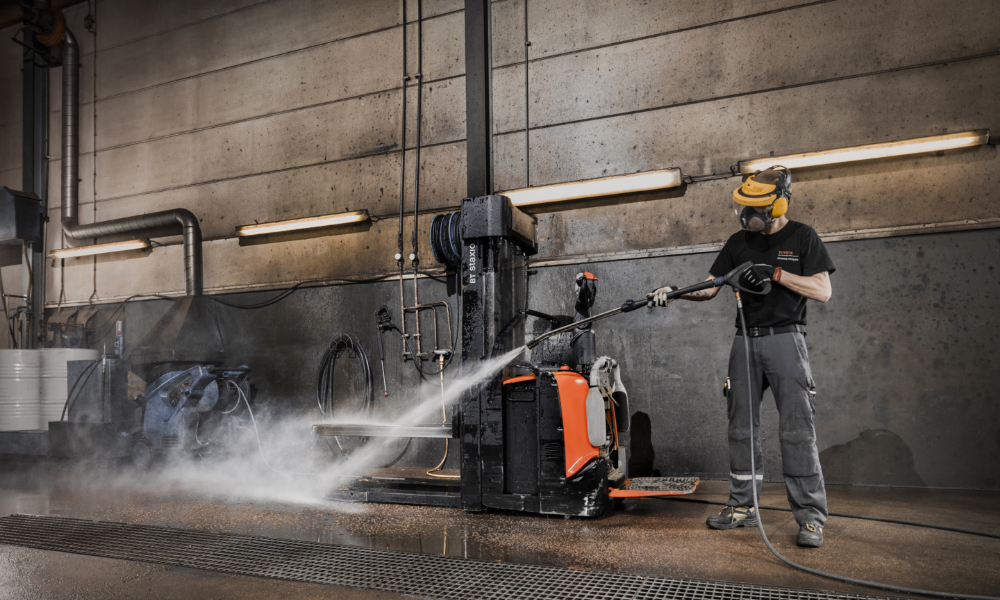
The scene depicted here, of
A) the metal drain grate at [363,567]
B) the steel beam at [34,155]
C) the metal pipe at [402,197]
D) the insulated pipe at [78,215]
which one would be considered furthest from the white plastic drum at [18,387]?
the metal pipe at [402,197]

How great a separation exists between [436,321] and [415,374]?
597 millimetres

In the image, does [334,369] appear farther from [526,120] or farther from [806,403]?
[806,403]

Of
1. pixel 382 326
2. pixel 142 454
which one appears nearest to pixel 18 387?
pixel 142 454

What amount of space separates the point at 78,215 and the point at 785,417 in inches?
360

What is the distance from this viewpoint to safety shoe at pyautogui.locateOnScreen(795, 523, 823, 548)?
3.18 m

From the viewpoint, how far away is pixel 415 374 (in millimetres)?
6516

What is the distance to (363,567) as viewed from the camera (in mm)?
3029

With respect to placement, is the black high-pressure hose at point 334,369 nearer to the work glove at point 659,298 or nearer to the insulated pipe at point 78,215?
the insulated pipe at point 78,215

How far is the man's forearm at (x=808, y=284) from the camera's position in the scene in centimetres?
339

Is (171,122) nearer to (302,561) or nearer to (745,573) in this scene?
(302,561)

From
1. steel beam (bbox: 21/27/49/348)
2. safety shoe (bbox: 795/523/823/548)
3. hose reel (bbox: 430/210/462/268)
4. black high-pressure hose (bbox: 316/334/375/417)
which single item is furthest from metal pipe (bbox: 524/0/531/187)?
steel beam (bbox: 21/27/49/348)

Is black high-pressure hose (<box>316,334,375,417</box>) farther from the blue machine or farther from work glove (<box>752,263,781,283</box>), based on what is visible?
work glove (<box>752,263,781,283</box>)

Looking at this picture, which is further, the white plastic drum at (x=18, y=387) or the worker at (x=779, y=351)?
the white plastic drum at (x=18, y=387)

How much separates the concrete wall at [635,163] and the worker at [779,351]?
72.8 inches
